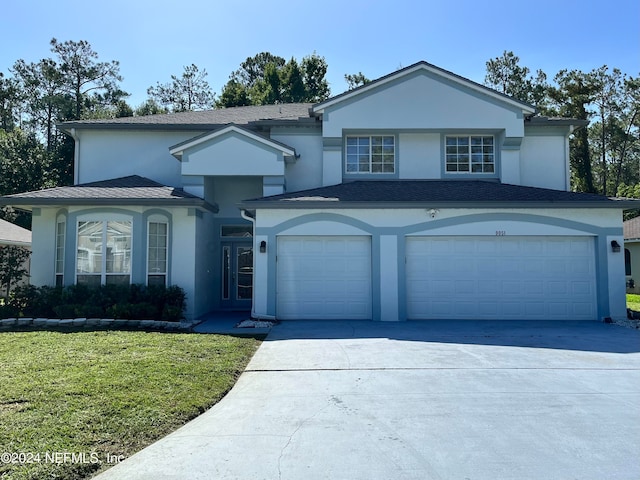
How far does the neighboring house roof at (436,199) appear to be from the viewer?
A: 12211 millimetres

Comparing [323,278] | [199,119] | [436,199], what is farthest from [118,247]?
[436,199]

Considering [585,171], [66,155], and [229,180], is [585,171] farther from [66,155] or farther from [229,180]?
[66,155]

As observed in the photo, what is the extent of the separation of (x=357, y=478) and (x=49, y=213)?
42.0 feet

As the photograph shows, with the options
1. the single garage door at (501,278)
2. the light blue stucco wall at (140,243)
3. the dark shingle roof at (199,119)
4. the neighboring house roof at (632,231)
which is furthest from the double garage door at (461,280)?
the neighboring house roof at (632,231)

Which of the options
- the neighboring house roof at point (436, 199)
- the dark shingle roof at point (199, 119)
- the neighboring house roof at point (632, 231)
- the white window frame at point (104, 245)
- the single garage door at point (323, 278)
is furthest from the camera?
the neighboring house roof at point (632, 231)

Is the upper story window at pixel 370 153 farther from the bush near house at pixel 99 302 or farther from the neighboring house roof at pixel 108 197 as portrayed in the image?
the bush near house at pixel 99 302

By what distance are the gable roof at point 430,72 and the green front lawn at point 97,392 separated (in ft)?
27.6

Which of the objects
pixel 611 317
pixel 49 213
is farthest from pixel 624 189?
pixel 49 213

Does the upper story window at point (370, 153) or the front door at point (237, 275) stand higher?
the upper story window at point (370, 153)

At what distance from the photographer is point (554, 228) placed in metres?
12.4

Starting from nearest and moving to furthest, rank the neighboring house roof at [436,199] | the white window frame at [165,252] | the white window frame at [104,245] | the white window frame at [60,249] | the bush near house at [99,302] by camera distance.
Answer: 1. the bush near house at [99,302]
2. the neighboring house roof at [436,199]
3. the white window frame at [104,245]
4. the white window frame at [165,252]
5. the white window frame at [60,249]

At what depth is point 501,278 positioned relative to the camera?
12469 millimetres

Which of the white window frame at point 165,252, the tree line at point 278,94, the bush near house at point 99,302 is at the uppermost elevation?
the tree line at point 278,94

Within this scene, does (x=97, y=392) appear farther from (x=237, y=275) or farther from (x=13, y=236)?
(x=13, y=236)
